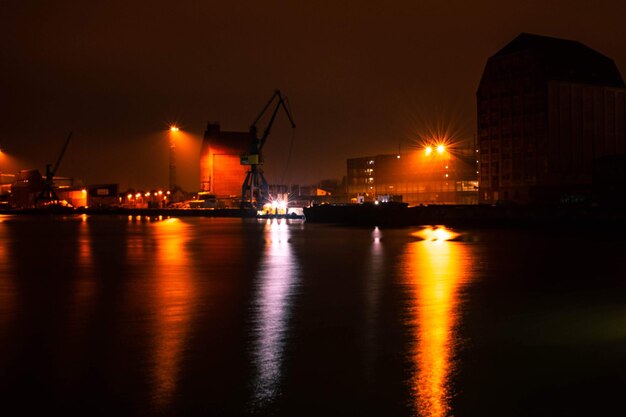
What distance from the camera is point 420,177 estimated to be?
134 metres

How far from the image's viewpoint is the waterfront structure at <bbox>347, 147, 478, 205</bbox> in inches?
4550

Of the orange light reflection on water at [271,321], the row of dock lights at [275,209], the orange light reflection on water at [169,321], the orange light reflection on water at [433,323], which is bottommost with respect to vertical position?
the orange light reflection on water at [433,323]

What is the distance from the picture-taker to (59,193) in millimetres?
191125

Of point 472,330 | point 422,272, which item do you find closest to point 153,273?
point 422,272

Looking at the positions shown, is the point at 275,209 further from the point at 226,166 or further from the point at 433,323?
the point at 433,323

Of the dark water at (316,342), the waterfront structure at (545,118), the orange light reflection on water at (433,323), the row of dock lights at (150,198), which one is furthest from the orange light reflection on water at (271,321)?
the row of dock lights at (150,198)

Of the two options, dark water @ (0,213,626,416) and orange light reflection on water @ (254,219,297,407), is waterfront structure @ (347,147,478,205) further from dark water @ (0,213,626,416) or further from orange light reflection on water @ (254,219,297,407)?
dark water @ (0,213,626,416)

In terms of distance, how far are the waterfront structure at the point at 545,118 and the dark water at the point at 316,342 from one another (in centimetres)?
6049

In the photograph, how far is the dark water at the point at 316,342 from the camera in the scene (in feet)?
21.5

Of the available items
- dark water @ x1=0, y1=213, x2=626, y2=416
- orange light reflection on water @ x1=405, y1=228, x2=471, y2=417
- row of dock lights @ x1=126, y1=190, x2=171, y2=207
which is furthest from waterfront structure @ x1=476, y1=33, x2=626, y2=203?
row of dock lights @ x1=126, y1=190, x2=171, y2=207

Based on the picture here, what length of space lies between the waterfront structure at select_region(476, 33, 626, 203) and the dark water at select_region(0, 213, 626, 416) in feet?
198

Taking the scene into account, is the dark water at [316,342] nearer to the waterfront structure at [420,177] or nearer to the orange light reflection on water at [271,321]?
the orange light reflection on water at [271,321]

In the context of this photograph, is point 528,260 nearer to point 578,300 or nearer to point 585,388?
point 578,300

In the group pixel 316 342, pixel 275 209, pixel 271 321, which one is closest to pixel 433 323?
pixel 316 342
